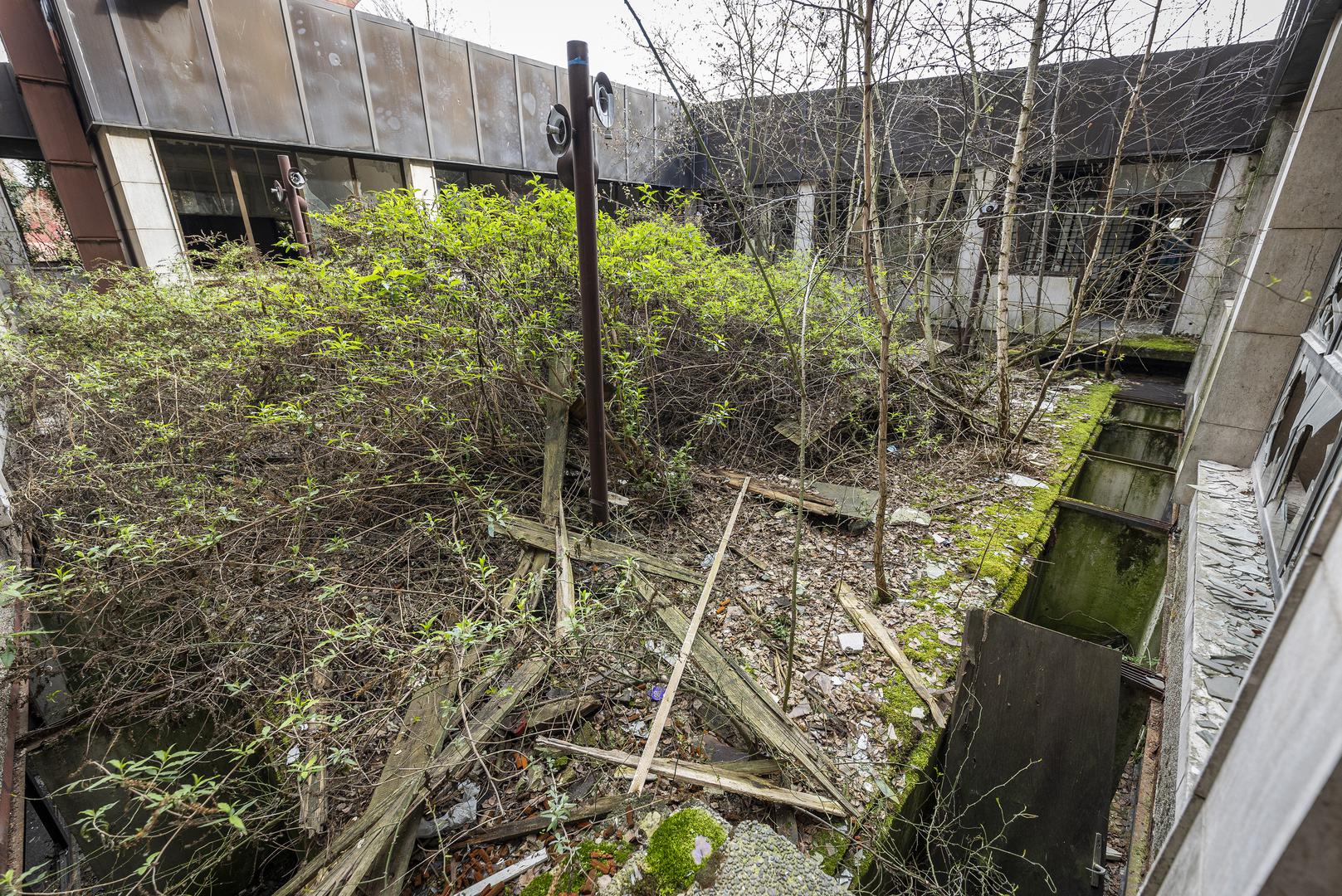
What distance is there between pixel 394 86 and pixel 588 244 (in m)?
10.9

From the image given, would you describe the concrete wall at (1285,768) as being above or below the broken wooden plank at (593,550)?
above

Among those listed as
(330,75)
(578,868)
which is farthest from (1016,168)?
(330,75)

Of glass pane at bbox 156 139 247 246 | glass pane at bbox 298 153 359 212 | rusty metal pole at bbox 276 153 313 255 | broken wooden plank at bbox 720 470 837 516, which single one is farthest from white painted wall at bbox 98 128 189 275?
broken wooden plank at bbox 720 470 837 516

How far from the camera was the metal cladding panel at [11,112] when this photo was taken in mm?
8289

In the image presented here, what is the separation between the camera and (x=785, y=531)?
4.31 metres

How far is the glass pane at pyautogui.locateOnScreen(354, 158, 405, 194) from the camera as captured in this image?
35.8ft

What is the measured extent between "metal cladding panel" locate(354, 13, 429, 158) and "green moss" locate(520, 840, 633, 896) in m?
12.9

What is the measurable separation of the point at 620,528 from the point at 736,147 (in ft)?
20.7

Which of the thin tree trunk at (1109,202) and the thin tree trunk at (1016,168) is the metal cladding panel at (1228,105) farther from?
the thin tree trunk at (1016,168)

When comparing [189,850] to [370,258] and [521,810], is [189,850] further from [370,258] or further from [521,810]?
[370,258]

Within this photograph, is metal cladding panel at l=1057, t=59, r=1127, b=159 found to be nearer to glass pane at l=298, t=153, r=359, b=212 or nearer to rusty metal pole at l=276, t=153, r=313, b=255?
rusty metal pole at l=276, t=153, r=313, b=255

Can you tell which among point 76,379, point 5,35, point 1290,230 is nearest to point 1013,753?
point 1290,230

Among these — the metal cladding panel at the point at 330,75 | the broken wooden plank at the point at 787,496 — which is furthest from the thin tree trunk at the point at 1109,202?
the metal cladding panel at the point at 330,75

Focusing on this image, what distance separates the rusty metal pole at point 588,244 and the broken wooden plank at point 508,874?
85.6 inches
